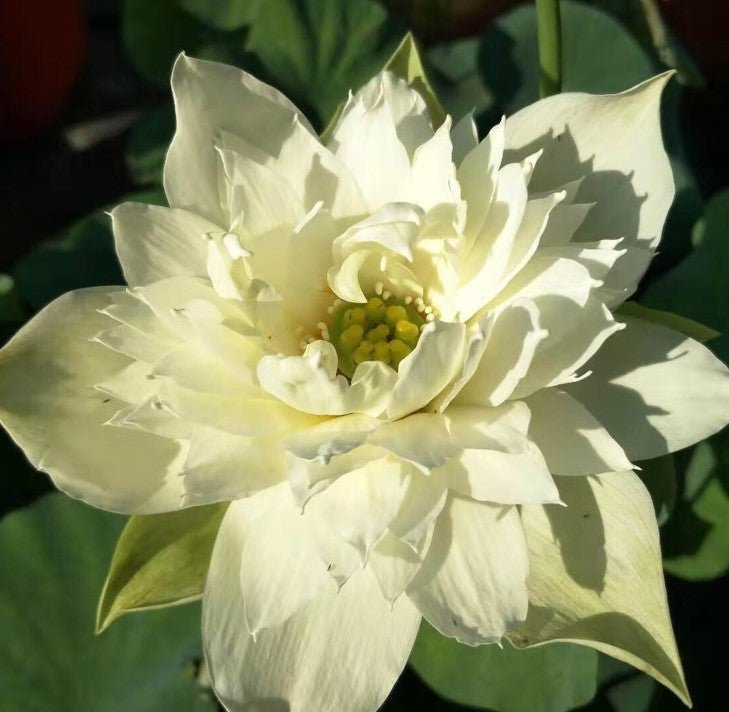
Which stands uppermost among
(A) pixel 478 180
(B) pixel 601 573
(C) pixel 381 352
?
(A) pixel 478 180

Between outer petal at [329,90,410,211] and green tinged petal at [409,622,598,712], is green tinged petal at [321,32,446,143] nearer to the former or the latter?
outer petal at [329,90,410,211]

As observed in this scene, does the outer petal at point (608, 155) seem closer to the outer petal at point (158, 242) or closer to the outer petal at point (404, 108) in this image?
the outer petal at point (404, 108)

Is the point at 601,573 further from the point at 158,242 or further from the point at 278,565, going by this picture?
the point at 158,242

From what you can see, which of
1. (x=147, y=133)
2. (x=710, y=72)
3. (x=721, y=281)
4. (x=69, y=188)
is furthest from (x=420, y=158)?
(x=69, y=188)

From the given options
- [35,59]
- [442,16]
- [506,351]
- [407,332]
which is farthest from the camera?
[35,59]

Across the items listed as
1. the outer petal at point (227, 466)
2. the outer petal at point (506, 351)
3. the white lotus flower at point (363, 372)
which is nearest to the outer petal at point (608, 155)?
the white lotus flower at point (363, 372)

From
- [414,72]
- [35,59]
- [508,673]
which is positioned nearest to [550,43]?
[414,72]

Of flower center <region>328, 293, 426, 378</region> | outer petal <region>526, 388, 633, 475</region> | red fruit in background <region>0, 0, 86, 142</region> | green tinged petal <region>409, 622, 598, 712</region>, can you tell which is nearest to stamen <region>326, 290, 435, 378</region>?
flower center <region>328, 293, 426, 378</region>

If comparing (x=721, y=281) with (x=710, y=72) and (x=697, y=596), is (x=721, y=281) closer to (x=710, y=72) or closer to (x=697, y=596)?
(x=697, y=596)

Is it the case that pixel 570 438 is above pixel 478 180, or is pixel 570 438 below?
below
